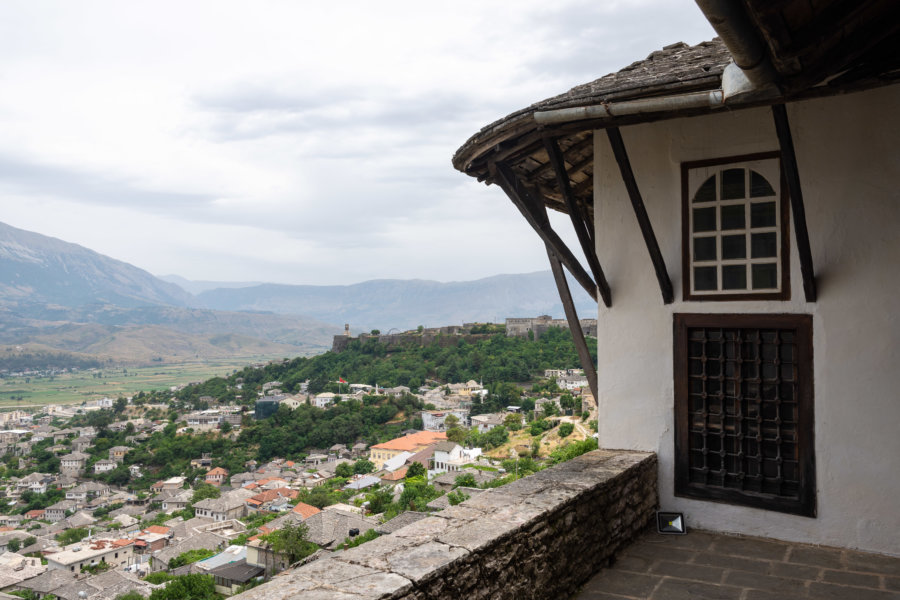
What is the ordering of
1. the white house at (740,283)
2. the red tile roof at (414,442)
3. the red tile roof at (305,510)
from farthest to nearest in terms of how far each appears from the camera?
the red tile roof at (414,442)
the red tile roof at (305,510)
the white house at (740,283)

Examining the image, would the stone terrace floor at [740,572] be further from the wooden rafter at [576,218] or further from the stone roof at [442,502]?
the stone roof at [442,502]

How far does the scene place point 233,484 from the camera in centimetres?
5072

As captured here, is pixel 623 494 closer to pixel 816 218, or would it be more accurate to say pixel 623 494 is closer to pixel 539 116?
pixel 816 218

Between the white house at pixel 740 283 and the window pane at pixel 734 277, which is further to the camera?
the window pane at pixel 734 277

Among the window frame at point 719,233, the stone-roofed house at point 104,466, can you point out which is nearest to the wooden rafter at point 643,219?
the window frame at point 719,233

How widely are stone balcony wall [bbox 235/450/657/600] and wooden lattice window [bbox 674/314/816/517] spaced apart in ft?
1.11

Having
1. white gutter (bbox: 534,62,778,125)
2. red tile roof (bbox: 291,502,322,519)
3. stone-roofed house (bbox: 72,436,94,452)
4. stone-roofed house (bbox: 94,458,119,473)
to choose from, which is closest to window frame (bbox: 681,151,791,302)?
white gutter (bbox: 534,62,778,125)

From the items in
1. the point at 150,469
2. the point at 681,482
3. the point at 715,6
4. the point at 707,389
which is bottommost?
the point at 150,469

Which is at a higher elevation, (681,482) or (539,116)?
(539,116)

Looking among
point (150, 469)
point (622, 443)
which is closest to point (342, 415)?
point (150, 469)

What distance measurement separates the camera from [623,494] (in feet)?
12.1

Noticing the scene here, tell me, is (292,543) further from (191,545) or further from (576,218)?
(576,218)

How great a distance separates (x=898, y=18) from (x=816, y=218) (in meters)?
1.68

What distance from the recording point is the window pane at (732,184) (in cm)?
387
